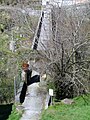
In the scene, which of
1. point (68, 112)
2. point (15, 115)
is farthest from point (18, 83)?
point (68, 112)

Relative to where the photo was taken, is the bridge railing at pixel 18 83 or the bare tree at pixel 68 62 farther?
the bare tree at pixel 68 62

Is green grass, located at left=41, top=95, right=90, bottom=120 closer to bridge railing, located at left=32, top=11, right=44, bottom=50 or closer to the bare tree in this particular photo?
the bare tree

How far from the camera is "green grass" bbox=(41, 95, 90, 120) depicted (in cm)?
1364

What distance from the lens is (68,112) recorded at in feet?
46.1

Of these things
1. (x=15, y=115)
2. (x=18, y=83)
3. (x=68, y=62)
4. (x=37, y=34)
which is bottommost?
(x=15, y=115)

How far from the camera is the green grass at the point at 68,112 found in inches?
537

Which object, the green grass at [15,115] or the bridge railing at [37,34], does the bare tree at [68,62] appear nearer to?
the green grass at [15,115]

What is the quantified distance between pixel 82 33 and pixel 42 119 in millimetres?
5861

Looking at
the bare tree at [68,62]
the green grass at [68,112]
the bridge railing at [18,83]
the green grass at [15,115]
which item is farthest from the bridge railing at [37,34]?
the green grass at [15,115]

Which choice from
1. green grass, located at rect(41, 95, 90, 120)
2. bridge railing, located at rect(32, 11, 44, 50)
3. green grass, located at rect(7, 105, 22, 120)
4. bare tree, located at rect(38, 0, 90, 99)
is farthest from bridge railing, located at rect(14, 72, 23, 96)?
bridge railing, located at rect(32, 11, 44, 50)

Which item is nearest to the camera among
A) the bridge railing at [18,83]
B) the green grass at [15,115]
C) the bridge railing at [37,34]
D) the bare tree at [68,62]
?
the green grass at [15,115]

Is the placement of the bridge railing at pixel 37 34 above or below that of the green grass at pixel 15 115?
above

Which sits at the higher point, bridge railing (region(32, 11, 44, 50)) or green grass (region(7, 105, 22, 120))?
bridge railing (region(32, 11, 44, 50))

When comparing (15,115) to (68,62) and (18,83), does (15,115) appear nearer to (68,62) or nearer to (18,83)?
(18,83)
